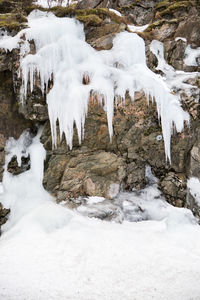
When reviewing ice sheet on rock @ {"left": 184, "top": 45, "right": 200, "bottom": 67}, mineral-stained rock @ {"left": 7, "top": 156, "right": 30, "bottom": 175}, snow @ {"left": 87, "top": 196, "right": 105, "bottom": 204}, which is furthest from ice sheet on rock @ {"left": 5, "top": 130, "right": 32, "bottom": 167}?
ice sheet on rock @ {"left": 184, "top": 45, "right": 200, "bottom": 67}

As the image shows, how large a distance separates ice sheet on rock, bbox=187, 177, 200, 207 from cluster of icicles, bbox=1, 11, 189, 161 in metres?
1.20

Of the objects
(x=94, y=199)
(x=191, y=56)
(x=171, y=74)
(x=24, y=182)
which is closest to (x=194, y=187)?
(x=94, y=199)

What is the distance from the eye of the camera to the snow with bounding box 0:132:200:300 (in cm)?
334

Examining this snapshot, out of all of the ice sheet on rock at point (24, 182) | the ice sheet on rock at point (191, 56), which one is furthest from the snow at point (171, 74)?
the ice sheet on rock at point (24, 182)

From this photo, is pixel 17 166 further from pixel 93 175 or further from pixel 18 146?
pixel 93 175

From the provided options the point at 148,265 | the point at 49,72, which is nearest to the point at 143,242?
the point at 148,265

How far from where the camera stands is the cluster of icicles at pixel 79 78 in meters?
6.85

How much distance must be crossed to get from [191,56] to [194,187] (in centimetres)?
661

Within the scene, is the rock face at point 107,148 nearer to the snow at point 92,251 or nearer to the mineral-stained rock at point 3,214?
the snow at point 92,251

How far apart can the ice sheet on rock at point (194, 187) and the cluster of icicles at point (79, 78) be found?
1.20 metres

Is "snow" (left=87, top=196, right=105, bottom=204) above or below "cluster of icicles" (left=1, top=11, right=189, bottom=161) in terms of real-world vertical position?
below

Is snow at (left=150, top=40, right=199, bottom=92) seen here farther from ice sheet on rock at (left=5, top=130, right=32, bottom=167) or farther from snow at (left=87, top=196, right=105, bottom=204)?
ice sheet on rock at (left=5, top=130, right=32, bottom=167)

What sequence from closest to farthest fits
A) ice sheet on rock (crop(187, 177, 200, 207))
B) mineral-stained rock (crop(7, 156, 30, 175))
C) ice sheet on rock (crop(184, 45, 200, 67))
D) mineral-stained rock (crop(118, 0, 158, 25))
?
ice sheet on rock (crop(187, 177, 200, 207)) < mineral-stained rock (crop(7, 156, 30, 175)) < ice sheet on rock (crop(184, 45, 200, 67)) < mineral-stained rock (crop(118, 0, 158, 25))

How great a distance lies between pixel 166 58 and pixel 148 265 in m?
9.16
